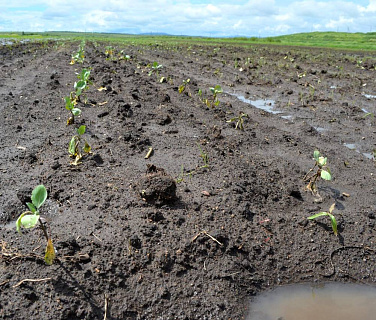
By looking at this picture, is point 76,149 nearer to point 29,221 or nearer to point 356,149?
point 29,221

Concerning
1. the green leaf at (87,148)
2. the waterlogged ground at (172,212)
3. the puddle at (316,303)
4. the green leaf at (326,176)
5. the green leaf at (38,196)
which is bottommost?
the puddle at (316,303)

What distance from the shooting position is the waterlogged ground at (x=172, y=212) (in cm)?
261

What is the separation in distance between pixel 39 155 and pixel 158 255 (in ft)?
9.28

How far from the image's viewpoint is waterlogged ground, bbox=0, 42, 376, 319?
2605 millimetres

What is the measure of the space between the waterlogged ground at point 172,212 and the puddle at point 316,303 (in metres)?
0.09

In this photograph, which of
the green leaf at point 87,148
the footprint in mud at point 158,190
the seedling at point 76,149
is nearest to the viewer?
the footprint in mud at point 158,190

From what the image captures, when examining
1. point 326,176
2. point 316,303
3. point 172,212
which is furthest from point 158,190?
point 326,176

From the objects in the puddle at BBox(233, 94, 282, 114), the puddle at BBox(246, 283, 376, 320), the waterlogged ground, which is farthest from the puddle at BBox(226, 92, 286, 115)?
the puddle at BBox(246, 283, 376, 320)

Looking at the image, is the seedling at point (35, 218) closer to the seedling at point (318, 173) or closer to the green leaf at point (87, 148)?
Result: the green leaf at point (87, 148)

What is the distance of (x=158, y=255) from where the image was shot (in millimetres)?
2871

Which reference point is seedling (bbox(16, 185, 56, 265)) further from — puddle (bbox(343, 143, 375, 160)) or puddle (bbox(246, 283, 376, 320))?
puddle (bbox(343, 143, 375, 160))

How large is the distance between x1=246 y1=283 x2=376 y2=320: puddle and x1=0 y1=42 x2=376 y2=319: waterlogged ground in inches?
3.6

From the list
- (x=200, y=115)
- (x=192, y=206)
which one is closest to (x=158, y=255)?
(x=192, y=206)

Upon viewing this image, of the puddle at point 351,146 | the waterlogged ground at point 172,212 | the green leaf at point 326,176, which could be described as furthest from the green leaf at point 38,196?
the puddle at point 351,146
